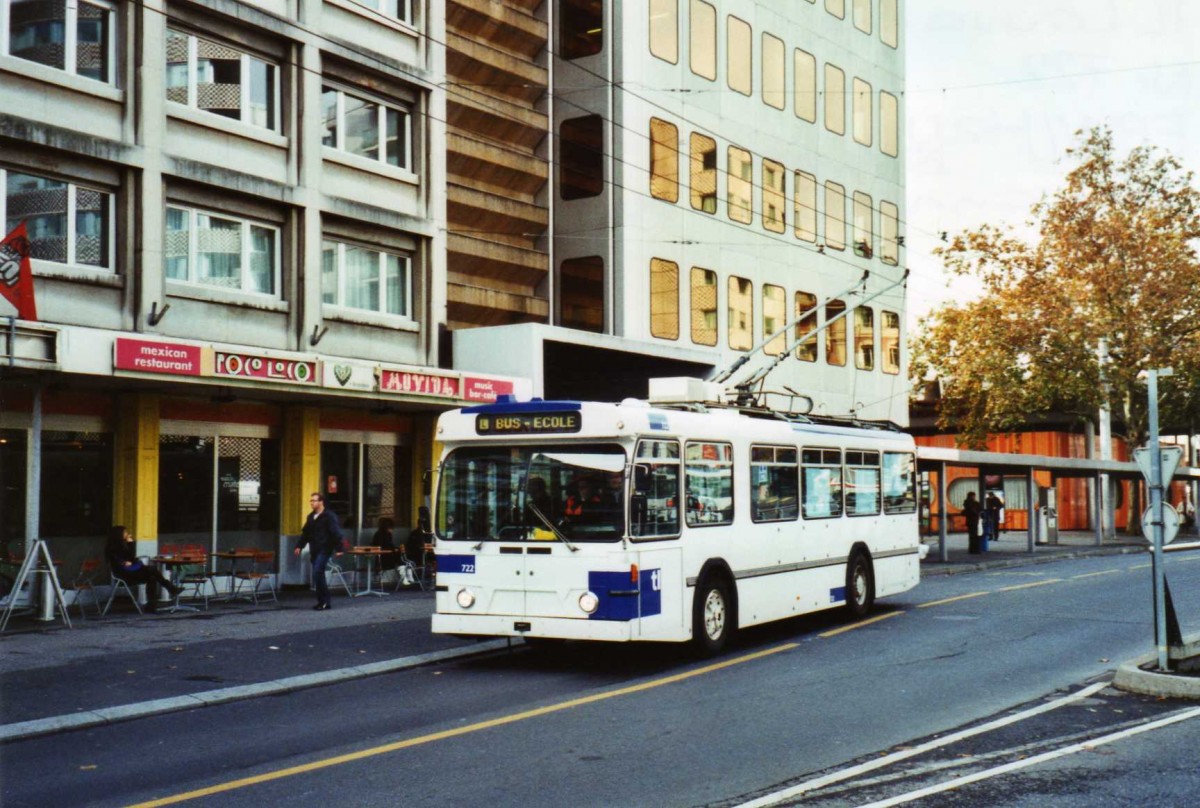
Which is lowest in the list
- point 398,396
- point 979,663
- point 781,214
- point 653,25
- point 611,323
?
point 979,663

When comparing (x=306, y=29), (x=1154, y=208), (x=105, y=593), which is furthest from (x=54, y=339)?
(x=1154, y=208)

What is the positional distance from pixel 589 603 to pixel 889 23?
33.9 m

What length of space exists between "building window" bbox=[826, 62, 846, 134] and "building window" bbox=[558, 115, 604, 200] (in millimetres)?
10801

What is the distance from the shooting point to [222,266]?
67.5 ft

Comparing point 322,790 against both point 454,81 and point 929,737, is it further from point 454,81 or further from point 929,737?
point 454,81

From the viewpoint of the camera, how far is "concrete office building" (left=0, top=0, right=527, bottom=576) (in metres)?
17.8

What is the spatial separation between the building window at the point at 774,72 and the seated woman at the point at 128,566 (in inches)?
894

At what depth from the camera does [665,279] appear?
30.8 metres

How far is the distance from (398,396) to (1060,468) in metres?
25.2

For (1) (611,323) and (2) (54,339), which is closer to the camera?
(2) (54,339)

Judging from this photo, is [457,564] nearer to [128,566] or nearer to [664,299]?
[128,566]

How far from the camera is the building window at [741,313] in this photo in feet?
109

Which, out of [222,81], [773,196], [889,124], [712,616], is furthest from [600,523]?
[889,124]

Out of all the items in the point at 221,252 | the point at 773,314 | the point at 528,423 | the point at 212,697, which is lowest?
the point at 212,697
